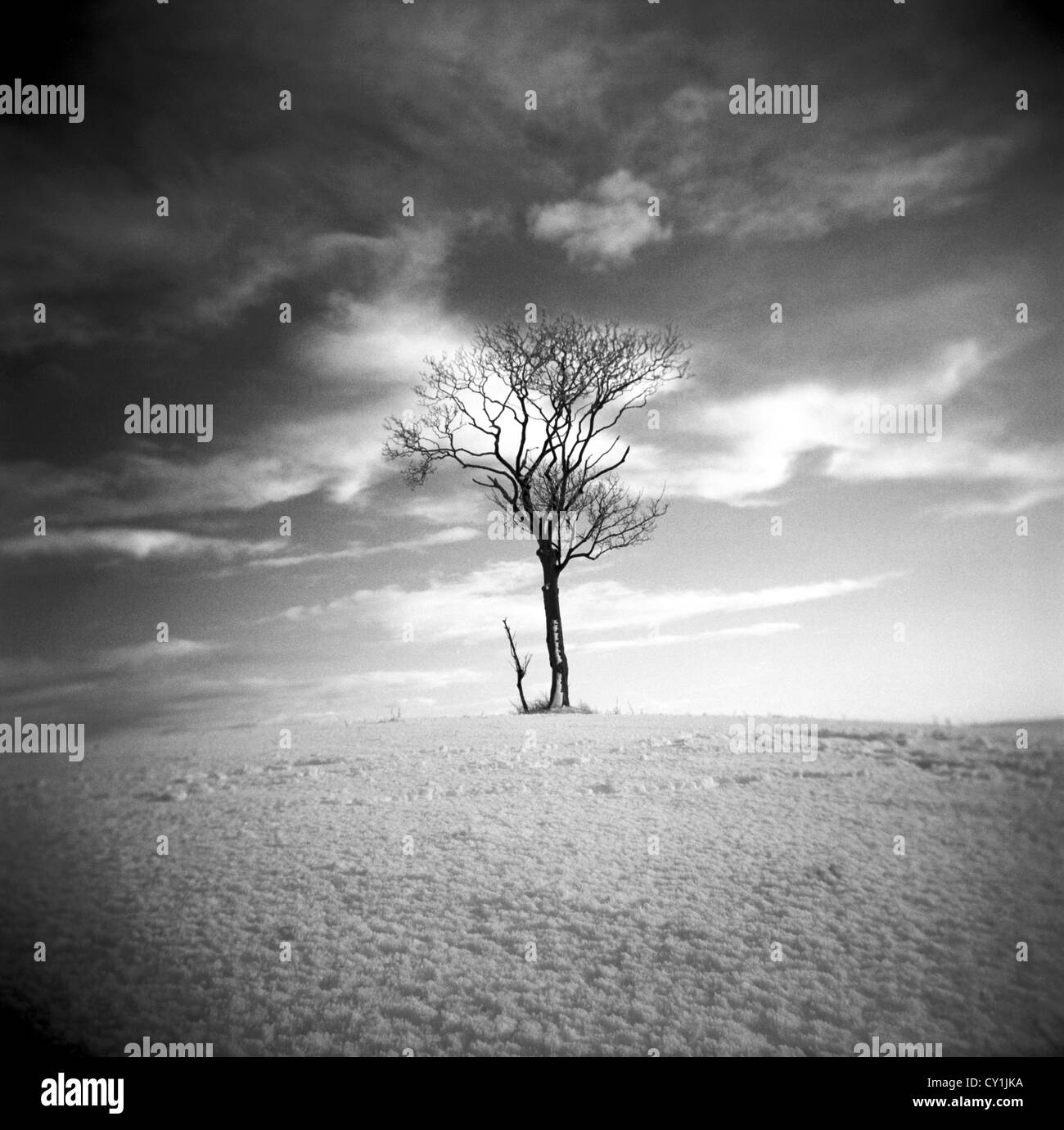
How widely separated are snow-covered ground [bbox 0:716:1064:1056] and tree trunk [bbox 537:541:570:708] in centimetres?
736

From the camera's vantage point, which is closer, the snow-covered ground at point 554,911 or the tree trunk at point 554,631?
the snow-covered ground at point 554,911

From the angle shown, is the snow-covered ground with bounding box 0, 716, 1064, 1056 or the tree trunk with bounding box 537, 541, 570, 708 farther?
the tree trunk with bounding box 537, 541, 570, 708

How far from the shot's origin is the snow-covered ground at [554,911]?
2439mm

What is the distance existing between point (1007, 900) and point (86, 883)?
4342 millimetres

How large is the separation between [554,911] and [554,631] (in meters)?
9.68

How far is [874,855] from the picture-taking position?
11.4ft

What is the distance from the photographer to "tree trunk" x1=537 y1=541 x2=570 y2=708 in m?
12.2

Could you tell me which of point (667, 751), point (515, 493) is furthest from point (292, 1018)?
point (515, 493)

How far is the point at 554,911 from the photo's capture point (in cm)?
292

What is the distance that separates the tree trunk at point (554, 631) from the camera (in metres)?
12.2

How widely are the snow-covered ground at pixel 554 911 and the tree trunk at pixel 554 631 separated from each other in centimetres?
736
